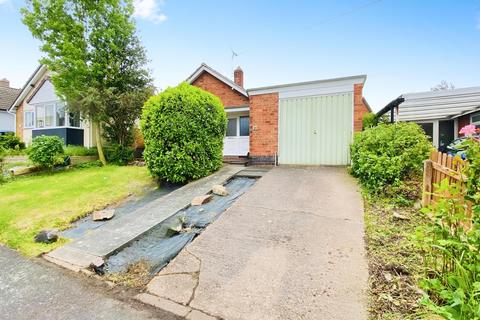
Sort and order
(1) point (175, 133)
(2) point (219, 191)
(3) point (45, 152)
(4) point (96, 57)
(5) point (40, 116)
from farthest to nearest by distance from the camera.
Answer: (5) point (40, 116), (4) point (96, 57), (3) point (45, 152), (1) point (175, 133), (2) point (219, 191)

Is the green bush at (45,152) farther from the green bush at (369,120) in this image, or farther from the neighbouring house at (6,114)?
the neighbouring house at (6,114)

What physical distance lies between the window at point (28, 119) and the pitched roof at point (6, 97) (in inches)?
209

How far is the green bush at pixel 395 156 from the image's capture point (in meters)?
5.36

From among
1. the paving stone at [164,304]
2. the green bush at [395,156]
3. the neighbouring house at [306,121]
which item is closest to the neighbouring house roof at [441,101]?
the neighbouring house at [306,121]

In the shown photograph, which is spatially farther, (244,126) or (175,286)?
(244,126)

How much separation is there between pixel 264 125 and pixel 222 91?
468cm

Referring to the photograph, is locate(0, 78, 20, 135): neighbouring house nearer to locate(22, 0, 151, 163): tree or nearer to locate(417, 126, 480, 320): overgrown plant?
locate(22, 0, 151, 163): tree

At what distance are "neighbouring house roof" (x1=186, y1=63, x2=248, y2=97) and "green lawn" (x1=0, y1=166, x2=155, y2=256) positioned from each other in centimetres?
660

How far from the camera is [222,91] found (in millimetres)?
13703

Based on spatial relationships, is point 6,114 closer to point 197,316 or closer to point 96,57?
point 96,57

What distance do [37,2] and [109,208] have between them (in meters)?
11.6

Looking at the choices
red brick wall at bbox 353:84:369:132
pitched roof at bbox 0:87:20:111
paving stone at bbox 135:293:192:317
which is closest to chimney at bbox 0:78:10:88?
pitched roof at bbox 0:87:20:111

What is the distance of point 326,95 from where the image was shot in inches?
365

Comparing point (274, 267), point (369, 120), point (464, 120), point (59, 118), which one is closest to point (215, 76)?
point (369, 120)
